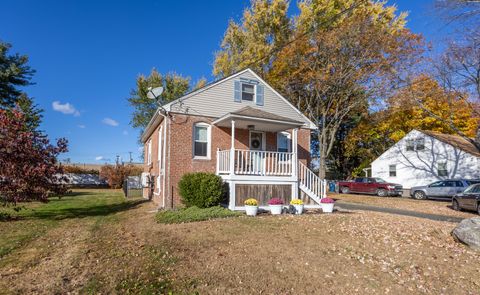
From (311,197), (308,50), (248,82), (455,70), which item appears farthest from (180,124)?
(455,70)

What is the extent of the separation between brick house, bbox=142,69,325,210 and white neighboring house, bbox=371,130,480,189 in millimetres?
18116

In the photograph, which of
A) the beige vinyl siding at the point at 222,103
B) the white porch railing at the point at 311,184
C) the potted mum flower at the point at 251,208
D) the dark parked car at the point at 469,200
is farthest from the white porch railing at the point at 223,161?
the dark parked car at the point at 469,200

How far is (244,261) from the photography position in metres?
5.58

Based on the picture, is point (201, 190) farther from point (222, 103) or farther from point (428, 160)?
point (428, 160)

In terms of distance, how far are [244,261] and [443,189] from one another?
20.3m

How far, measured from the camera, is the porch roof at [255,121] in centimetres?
1205

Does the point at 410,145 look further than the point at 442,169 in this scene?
Yes

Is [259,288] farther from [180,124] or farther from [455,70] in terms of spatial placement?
[455,70]

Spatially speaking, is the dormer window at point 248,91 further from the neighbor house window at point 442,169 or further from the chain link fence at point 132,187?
the neighbor house window at point 442,169

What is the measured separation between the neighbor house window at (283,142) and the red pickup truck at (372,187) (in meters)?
13.2

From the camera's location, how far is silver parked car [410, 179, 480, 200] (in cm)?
1941

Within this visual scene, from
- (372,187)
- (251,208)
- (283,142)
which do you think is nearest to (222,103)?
(283,142)

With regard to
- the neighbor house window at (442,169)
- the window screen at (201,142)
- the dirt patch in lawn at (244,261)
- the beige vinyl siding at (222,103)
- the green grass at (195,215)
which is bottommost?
the dirt patch in lawn at (244,261)

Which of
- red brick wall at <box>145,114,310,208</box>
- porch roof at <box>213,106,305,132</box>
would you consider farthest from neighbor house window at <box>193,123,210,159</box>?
porch roof at <box>213,106,305,132</box>
